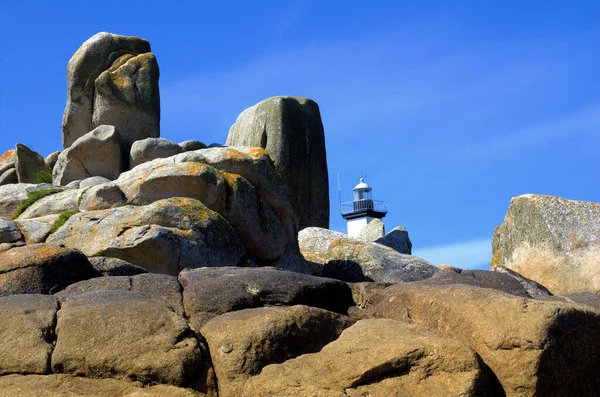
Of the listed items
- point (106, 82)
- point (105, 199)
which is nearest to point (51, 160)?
point (106, 82)

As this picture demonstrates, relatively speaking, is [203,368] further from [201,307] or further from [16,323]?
[16,323]

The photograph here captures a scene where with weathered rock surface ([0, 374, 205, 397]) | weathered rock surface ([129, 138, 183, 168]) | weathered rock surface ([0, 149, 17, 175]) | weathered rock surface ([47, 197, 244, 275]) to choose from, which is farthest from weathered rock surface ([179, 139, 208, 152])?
weathered rock surface ([0, 374, 205, 397])

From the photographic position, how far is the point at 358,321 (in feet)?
29.6

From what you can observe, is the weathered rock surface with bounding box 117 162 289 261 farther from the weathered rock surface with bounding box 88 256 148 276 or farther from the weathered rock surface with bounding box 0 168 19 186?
the weathered rock surface with bounding box 0 168 19 186

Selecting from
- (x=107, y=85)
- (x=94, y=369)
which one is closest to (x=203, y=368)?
(x=94, y=369)

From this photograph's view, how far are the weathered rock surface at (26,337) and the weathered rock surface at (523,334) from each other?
137 inches

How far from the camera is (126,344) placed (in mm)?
8047

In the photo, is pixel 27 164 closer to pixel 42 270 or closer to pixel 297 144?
pixel 297 144

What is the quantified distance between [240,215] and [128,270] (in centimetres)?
609

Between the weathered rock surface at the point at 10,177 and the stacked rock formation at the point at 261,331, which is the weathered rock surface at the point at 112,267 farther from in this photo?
the weathered rock surface at the point at 10,177

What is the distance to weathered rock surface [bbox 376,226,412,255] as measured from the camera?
3219cm

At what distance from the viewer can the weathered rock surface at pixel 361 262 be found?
19.0 metres

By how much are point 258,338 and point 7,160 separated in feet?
93.5

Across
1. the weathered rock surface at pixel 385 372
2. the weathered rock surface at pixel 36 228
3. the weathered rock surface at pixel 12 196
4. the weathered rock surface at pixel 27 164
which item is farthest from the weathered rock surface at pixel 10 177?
the weathered rock surface at pixel 385 372
